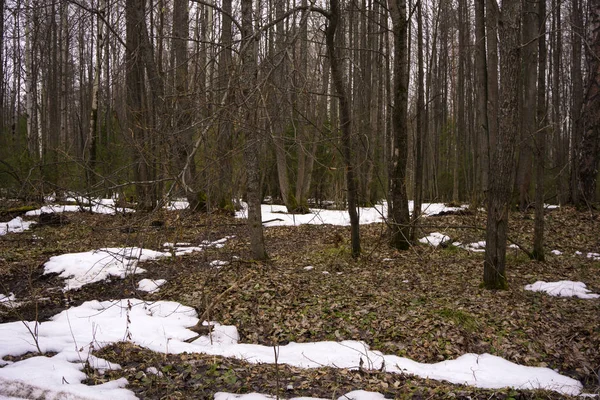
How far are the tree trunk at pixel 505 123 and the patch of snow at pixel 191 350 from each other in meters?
2.18

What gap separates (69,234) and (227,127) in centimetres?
855

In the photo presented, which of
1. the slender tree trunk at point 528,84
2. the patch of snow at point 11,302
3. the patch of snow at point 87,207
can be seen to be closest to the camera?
the patch of snow at point 87,207

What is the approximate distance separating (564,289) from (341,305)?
3508mm

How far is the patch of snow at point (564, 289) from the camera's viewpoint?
21.2ft

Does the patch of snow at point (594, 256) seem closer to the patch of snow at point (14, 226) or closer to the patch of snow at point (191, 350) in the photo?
the patch of snow at point (191, 350)

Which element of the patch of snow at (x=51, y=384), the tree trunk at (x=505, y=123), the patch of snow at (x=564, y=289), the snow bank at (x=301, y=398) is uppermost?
A: the tree trunk at (x=505, y=123)

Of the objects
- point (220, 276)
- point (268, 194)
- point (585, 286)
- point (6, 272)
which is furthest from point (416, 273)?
point (268, 194)

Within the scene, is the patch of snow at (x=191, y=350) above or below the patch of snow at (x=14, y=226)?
below

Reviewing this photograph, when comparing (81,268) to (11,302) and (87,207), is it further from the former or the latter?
(87,207)

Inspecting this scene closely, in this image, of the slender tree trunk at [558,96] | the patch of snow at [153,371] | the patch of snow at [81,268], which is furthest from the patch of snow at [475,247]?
the patch of snow at [153,371]

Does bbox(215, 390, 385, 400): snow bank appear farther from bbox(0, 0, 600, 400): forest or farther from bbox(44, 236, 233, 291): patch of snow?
bbox(44, 236, 233, 291): patch of snow

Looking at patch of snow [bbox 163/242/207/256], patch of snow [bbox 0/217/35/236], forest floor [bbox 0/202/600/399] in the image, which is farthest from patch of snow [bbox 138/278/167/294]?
patch of snow [bbox 0/217/35/236]

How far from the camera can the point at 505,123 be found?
5992 mm

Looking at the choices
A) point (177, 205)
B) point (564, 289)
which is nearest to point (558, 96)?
point (564, 289)
